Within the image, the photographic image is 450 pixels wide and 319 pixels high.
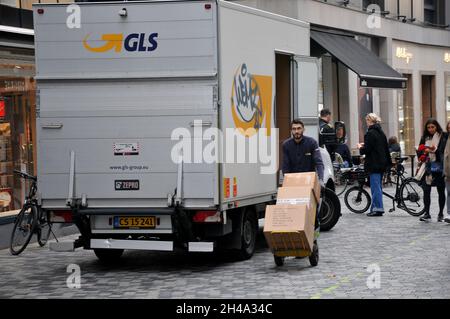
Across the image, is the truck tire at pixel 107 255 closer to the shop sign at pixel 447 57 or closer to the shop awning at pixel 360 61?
the shop awning at pixel 360 61

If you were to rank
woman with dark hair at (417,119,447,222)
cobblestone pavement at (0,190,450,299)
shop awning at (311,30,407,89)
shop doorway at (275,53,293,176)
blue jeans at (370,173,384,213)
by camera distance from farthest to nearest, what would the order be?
shop awning at (311,30,407,89) → blue jeans at (370,173,384,213) → woman with dark hair at (417,119,447,222) → shop doorway at (275,53,293,176) → cobblestone pavement at (0,190,450,299)

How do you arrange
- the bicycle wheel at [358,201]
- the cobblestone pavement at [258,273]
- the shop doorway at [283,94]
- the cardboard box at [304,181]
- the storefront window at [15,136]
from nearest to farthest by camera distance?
1. the cobblestone pavement at [258,273]
2. the cardboard box at [304,181]
3. the shop doorway at [283,94]
4. the storefront window at [15,136]
5. the bicycle wheel at [358,201]

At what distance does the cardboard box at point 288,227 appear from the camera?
11586 millimetres

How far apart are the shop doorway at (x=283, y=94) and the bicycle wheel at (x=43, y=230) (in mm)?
3774

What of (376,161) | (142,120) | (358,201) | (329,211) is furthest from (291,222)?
(358,201)

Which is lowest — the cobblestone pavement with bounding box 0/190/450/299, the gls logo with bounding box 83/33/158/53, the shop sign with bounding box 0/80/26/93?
the cobblestone pavement with bounding box 0/190/450/299

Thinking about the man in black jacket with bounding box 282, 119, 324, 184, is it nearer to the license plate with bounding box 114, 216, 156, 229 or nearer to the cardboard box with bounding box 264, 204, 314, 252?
the cardboard box with bounding box 264, 204, 314, 252

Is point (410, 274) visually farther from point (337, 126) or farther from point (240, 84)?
point (337, 126)

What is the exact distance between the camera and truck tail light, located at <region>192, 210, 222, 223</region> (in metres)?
11.6

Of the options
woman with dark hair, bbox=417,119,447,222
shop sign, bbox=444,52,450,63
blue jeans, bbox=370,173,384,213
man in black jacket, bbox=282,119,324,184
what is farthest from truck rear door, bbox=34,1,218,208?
shop sign, bbox=444,52,450,63

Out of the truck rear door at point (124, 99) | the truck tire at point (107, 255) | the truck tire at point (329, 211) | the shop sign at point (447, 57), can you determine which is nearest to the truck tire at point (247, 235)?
the truck rear door at point (124, 99)

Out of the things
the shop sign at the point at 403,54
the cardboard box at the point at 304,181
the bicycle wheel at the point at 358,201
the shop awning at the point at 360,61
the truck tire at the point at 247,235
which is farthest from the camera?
the shop sign at the point at 403,54

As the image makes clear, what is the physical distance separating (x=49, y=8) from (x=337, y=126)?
1144 centimetres

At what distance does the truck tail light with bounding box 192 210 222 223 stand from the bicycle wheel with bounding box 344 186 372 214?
8.07 metres
